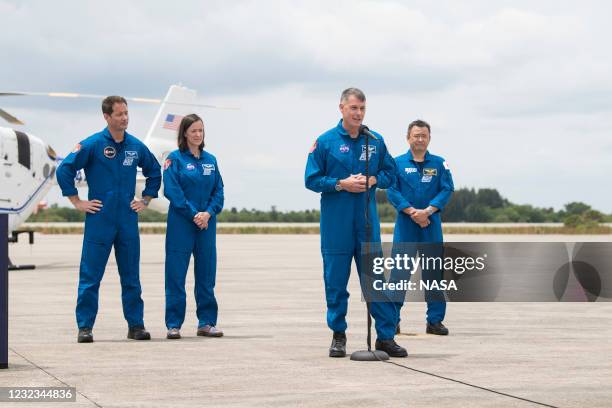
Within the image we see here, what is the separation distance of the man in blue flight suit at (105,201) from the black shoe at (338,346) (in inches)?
95.5

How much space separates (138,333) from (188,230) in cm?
120

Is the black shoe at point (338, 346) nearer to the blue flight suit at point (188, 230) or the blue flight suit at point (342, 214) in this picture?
the blue flight suit at point (342, 214)

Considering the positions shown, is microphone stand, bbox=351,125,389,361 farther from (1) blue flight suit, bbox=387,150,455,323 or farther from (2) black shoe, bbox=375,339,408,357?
(1) blue flight suit, bbox=387,150,455,323

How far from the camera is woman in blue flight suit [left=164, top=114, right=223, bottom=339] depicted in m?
10.9

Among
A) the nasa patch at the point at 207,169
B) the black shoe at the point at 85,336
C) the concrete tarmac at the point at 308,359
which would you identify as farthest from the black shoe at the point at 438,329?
the black shoe at the point at 85,336

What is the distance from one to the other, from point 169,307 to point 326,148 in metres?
2.81

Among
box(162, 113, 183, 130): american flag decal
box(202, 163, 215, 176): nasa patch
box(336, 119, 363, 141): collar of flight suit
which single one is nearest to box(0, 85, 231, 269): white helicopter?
box(162, 113, 183, 130): american flag decal

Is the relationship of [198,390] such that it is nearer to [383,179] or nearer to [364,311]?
[383,179]

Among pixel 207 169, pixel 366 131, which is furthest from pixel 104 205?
pixel 366 131

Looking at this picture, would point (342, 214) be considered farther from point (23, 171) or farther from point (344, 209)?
point (23, 171)

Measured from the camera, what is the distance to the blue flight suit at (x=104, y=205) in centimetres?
1059

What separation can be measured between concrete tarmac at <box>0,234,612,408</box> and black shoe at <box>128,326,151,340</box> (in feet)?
0.37

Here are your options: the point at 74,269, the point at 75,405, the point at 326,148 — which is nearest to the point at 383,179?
the point at 326,148

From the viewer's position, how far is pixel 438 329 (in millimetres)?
11094
